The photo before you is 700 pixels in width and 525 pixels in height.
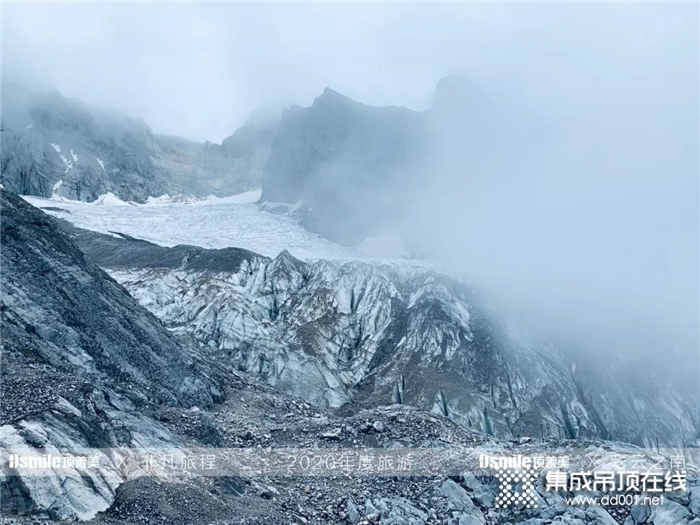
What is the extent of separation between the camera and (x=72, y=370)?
2892cm

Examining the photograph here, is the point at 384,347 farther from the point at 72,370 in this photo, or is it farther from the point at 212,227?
the point at 212,227

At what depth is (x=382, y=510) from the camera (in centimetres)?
2361

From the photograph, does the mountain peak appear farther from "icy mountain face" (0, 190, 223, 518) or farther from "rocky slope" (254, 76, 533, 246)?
"icy mountain face" (0, 190, 223, 518)

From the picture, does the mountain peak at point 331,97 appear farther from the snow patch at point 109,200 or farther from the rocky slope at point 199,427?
the rocky slope at point 199,427

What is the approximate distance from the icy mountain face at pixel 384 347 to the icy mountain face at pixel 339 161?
5855 cm

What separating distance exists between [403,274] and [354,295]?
39.6ft

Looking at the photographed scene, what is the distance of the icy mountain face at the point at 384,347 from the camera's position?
64.9m

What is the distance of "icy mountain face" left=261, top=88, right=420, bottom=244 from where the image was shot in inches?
5960

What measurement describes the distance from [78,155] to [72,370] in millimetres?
155839

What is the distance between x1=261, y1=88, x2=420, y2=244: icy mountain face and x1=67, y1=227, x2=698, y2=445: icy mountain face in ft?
192

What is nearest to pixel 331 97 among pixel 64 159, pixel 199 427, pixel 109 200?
pixel 109 200

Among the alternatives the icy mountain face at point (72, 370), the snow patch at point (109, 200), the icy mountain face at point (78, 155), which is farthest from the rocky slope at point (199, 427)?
the icy mountain face at point (78, 155)

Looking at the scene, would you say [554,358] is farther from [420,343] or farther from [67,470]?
[67,470]

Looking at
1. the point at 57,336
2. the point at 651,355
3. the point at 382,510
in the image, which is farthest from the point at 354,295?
the point at 382,510
